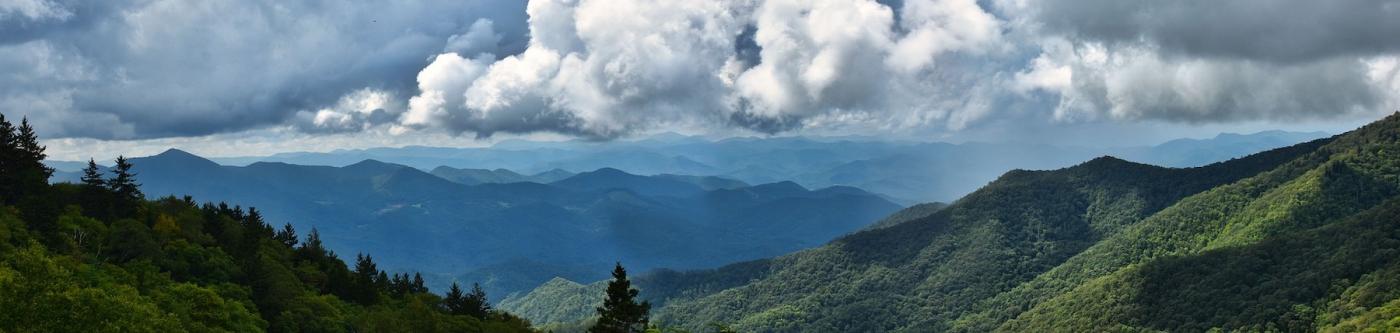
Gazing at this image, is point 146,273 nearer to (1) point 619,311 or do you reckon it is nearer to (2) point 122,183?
(2) point 122,183

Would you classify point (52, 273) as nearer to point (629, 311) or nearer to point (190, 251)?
point (190, 251)

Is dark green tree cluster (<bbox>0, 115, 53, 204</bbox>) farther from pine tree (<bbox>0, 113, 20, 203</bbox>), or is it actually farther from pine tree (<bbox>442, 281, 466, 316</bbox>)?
pine tree (<bbox>442, 281, 466, 316</bbox>)

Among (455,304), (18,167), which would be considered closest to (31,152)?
(18,167)

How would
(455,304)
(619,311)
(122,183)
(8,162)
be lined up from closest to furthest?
(619,311) < (8,162) < (122,183) < (455,304)

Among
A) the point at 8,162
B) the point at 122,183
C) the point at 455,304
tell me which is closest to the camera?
the point at 8,162

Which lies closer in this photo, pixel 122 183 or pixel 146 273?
pixel 146 273

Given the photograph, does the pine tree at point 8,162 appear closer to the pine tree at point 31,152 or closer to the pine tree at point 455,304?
the pine tree at point 31,152

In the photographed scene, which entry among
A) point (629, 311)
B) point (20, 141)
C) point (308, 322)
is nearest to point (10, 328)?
point (308, 322)

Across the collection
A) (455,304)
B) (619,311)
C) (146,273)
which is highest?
(146,273)
